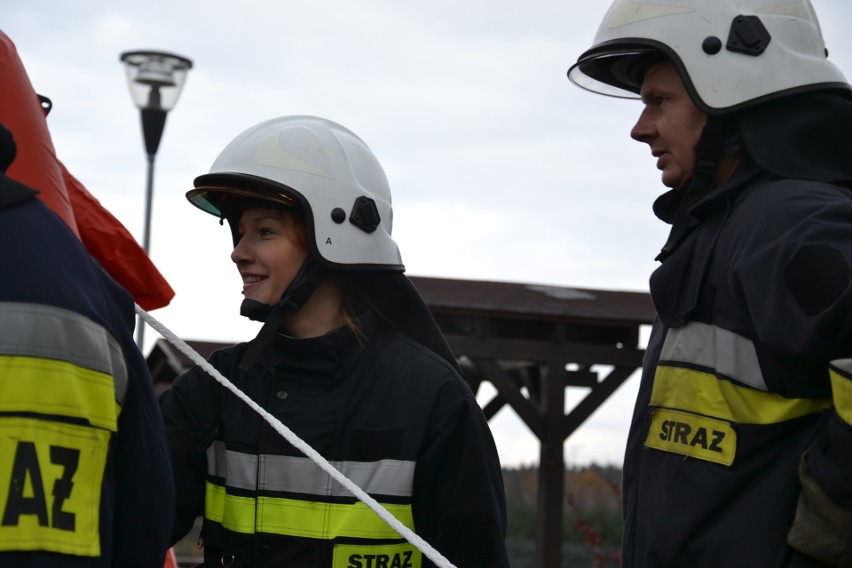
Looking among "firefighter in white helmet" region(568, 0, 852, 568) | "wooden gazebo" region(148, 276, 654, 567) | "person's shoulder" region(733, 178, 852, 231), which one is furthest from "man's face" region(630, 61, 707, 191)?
"wooden gazebo" region(148, 276, 654, 567)

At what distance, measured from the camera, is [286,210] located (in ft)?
13.3

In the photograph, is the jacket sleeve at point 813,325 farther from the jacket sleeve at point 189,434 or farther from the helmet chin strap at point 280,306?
the jacket sleeve at point 189,434

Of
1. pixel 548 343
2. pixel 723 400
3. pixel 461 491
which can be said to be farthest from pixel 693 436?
pixel 548 343

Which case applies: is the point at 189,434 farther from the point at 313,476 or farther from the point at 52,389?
the point at 52,389

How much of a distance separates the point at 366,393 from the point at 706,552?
3.81ft

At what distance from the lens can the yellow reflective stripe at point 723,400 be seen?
297 centimetres

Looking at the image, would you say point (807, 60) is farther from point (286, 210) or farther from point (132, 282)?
point (132, 282)

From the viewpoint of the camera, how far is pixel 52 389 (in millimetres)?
2107

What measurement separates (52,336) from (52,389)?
0.08 meters

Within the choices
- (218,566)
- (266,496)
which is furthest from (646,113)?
(218,566)

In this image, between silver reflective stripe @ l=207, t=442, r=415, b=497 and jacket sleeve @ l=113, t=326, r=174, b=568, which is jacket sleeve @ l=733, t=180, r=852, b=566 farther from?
jacket sleeve @ l=113, t=326, r=174, b=568

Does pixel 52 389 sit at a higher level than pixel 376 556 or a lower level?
higher

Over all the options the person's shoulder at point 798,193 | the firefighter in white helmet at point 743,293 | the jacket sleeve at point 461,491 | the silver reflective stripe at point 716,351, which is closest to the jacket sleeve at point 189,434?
the jacket sleeve at point 461,491

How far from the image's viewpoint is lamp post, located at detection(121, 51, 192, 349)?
1048cm
